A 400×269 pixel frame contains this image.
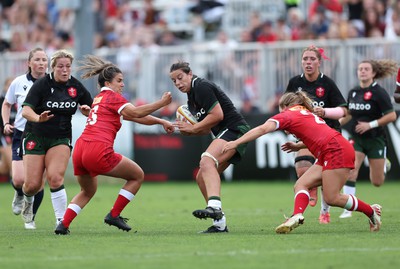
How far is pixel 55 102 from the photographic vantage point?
11.9m

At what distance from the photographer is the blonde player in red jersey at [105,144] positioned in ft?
36.6

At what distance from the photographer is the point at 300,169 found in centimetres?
1331

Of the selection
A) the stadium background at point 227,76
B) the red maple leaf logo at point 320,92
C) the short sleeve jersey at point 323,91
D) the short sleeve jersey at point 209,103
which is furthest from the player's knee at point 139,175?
the stadium background at point 227,76

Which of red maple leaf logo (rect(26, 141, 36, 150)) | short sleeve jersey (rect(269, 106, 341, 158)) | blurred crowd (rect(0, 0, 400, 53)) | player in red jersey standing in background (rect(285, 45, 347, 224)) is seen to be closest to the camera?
short sleeve jersey (rect(269, 106, 341, 158))

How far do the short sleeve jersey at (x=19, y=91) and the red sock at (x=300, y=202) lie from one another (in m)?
4.26

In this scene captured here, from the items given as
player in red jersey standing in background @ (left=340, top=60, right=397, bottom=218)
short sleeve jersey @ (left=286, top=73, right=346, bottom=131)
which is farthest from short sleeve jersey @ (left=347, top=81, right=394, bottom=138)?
short sleeve jersey @ (left=286, top=73, right=346, bottom=131)

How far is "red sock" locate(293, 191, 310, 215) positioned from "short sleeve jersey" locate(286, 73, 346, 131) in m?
2.30

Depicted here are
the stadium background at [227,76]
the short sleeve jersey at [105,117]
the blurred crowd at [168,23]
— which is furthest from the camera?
the blurred crowd at [168,23]

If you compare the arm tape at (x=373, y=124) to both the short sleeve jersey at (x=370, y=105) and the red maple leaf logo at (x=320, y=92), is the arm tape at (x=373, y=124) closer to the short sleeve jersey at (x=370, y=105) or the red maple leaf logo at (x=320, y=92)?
the short sleeve jersey at (x=370, y=105)

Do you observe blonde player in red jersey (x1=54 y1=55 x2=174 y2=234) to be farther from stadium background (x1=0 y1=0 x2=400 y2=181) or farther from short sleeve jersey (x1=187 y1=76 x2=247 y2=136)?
stadium background (x1=0 y1=0 x2=400 y2=181)

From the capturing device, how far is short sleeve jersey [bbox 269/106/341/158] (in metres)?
10.9

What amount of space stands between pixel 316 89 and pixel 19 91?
4151 millimetres

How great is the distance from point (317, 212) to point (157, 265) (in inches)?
273

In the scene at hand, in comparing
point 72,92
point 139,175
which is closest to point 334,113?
point 139,175
